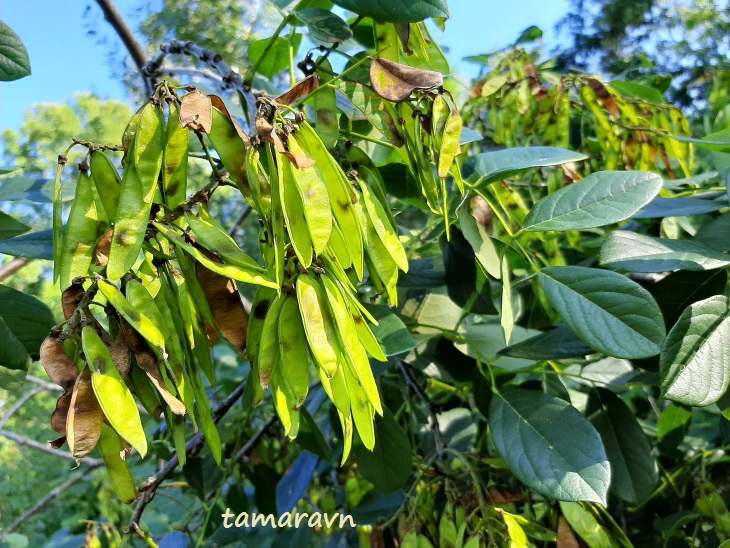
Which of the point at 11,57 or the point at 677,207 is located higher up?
the point at 11,57

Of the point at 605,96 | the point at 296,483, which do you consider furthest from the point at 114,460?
the point at 605,96

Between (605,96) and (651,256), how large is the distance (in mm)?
511

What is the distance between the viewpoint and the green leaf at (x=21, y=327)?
0.70 meters

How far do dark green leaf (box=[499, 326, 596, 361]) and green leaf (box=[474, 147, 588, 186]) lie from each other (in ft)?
0.66

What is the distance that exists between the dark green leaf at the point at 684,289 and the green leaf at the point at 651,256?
0.19 feet

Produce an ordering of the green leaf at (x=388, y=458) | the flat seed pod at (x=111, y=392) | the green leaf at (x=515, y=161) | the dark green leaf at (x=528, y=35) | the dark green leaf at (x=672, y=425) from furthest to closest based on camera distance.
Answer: the dark green leaf at (x=528, y=35) < the dark green leaf at (x=672, y=425) < the green leaf at (x=388, y=458) < the green leaf at (x=515, y=161) < the flat seed pod at (x=111, y=392)

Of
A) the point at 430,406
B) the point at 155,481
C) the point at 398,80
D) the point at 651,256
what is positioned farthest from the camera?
the point at 430,406

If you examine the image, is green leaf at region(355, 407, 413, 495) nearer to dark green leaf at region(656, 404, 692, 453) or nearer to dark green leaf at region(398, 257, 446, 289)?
dark green leaf at region(398, 257, 446, 289)

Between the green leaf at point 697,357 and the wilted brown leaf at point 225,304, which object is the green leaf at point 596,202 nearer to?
the green leaf at point 697,357

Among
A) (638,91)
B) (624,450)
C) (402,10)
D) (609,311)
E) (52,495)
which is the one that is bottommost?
(52,495)

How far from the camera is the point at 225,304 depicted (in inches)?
20.6

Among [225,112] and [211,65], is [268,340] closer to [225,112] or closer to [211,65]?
[225,112]

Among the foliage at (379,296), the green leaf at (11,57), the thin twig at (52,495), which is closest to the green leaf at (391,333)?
the foliage at (379,296)

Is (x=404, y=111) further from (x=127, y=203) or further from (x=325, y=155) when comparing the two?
(x=127, y=203)
